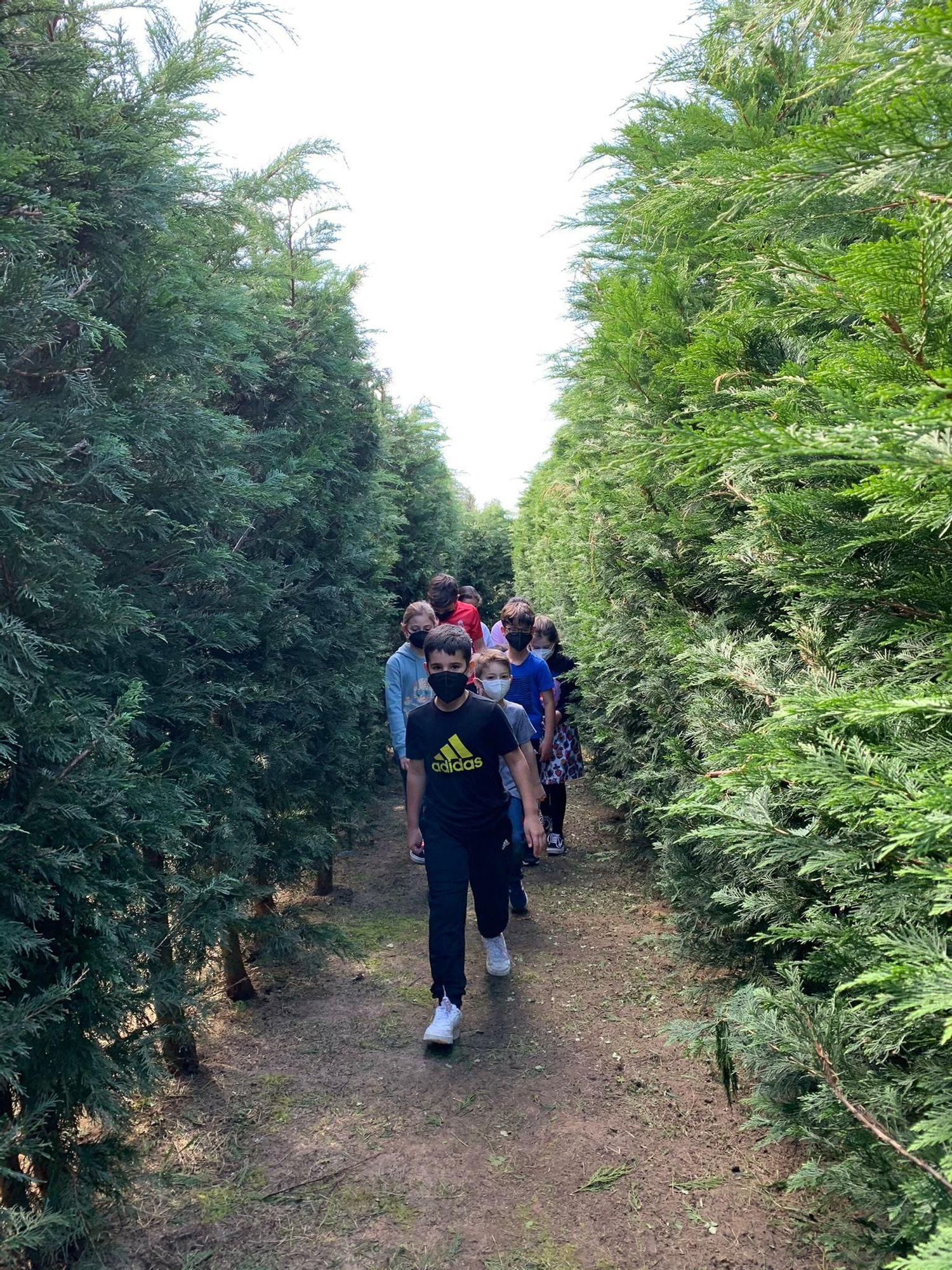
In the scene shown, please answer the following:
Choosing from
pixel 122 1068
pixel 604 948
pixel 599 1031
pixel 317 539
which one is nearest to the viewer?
pixel 122 1068

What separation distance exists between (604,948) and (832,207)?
441 centimetres

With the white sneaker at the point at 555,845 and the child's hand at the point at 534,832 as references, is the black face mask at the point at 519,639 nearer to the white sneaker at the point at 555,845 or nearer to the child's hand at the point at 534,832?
the white sneaker at the point at 555,845

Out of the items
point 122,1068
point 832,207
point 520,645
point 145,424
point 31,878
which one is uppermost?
point 832,207

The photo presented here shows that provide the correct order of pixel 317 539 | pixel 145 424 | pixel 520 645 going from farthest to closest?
pixel 520 645 < pixel 317 539 < pixel 145 424

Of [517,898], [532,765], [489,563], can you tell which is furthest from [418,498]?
[489,563]

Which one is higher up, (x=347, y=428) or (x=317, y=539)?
(x=347, y=428)

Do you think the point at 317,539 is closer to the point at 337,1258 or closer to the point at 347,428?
the point at 347,428

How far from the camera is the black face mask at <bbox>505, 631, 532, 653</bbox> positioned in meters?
6.38

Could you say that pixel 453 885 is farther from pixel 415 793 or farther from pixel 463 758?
pixel 463 758

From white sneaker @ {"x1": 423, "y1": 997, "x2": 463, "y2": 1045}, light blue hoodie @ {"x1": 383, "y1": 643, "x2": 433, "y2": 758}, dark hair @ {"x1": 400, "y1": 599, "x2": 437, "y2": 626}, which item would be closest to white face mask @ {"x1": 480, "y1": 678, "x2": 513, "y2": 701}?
light blue hoodie @ {"x1": 383, "y1": 643, "x2": 433, "y2": 758}

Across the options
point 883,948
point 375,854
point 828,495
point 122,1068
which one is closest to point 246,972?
point 122,1068

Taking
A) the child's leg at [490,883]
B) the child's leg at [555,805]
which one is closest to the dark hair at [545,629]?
the child's leg at [555,805]

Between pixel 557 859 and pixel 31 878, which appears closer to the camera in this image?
pixel 31 878

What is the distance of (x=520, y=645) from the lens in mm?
6414
